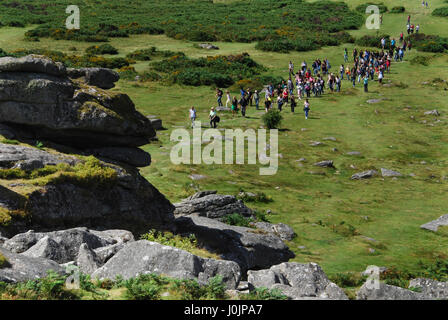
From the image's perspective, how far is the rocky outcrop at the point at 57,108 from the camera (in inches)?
758

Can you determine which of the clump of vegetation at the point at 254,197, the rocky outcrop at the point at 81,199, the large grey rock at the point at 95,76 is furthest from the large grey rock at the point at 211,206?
the large grey rock at the point at 95,76

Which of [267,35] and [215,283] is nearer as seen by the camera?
[215,283]

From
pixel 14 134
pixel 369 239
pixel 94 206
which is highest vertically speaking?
pixel 14 134

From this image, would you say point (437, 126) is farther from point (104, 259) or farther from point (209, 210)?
point (104, 259)

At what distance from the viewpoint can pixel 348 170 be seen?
3509 cm

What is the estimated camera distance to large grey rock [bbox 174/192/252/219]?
81.9 ft

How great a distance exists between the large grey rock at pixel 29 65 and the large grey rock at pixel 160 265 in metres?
9.34

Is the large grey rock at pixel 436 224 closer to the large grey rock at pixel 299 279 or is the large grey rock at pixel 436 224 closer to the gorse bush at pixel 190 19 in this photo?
the large grey rock at pixel 299 279

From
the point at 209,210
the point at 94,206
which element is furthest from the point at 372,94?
the point at 94,206

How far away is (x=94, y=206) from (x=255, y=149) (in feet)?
63.8

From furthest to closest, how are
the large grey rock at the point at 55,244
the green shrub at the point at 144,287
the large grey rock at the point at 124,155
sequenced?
1. the large grey rock at the point at 124,155
2. the large grey rock at the point at 55,244
3. the green shrub at the point at 144,287

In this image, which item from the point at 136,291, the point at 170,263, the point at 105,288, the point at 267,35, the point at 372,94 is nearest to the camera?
the point at 136,291

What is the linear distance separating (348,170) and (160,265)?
24236 millimetres

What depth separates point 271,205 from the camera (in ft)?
93.0
